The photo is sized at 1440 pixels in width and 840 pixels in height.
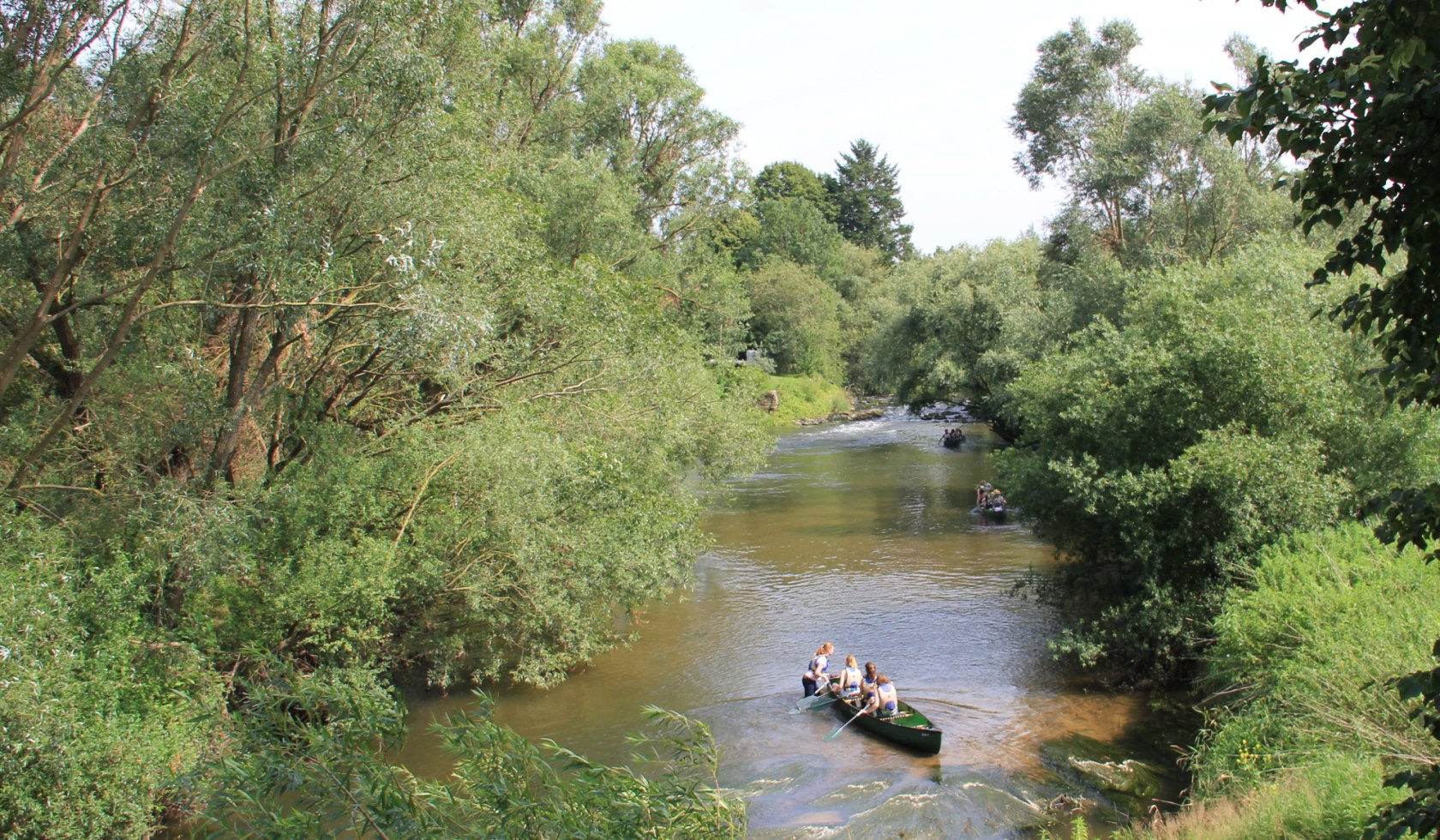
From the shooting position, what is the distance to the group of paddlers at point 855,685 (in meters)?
15.5

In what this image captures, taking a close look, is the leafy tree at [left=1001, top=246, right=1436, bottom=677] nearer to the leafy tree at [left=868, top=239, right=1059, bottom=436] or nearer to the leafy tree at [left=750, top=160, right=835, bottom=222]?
the leafy tree at [left=868, top=239, right=1059, bottom=436]

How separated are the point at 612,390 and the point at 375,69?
748cm

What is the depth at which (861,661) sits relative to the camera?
1872 centimetres

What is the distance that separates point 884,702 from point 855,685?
100 cm

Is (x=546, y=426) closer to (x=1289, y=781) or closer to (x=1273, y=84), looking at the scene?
(x=1289, y=781)

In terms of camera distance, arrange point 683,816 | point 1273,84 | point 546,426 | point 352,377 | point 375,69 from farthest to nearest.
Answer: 1. point 546,426
2. point 352,377
3. point 375,69
4. point 683,816
5. point 1273,84

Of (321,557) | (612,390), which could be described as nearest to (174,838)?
(321,557)

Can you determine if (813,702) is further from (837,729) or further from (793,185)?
Answer: (793,185)

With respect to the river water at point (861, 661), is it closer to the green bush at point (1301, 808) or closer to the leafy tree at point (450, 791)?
the green bush at point (1301, 808)

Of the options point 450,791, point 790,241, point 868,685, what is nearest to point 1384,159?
point 450,791

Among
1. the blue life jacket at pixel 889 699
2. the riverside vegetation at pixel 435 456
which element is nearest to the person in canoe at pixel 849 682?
the blue life jacket at pixel 889 699

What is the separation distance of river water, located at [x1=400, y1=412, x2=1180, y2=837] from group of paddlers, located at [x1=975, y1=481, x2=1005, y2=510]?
0.59 meters

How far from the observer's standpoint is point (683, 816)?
6.67 m

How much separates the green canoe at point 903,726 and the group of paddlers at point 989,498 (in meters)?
14.9
